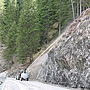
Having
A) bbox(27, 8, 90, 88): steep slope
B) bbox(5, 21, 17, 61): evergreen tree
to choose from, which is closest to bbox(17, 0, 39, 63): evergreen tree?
bbox(5, 21, 17, 61): evergreen tree

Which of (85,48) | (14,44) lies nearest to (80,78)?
(85,48)

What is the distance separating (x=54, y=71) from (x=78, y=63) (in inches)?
151

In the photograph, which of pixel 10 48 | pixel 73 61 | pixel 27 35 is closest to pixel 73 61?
pixel 73 61

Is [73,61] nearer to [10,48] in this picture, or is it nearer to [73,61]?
[73,61]

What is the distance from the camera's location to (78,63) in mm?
11281

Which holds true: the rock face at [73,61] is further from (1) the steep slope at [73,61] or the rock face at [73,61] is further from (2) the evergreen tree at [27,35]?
(2) the evergreen tree at [27,35]

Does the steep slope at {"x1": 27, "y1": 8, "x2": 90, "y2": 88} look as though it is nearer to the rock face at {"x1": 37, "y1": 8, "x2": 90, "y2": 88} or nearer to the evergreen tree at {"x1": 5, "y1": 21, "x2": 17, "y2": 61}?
the rock face at {"x1": 37, "y1": 8, "x2": 90, "y2": 88}

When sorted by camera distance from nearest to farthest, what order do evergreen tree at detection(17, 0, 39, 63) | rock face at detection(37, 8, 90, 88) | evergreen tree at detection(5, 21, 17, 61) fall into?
rock face at detection(37, 8, 90, 88) → evergreen tree at detection(17, 0, 39, 63) → evergreen tree at detection(5, 21, 17, 61)

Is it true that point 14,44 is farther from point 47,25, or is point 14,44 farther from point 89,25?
point 89,25

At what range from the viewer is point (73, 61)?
11.8m

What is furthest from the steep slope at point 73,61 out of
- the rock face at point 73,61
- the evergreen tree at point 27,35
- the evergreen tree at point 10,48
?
the evergreen tree at point 10,48

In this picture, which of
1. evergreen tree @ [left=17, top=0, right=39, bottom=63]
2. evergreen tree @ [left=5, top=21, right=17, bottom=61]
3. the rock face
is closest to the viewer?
the rock face

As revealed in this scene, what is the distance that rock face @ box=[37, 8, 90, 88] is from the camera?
1048cm

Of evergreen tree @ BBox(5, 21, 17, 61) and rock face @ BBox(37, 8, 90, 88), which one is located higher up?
evergreen tree @ BBox(5, 21, 17, 61)
